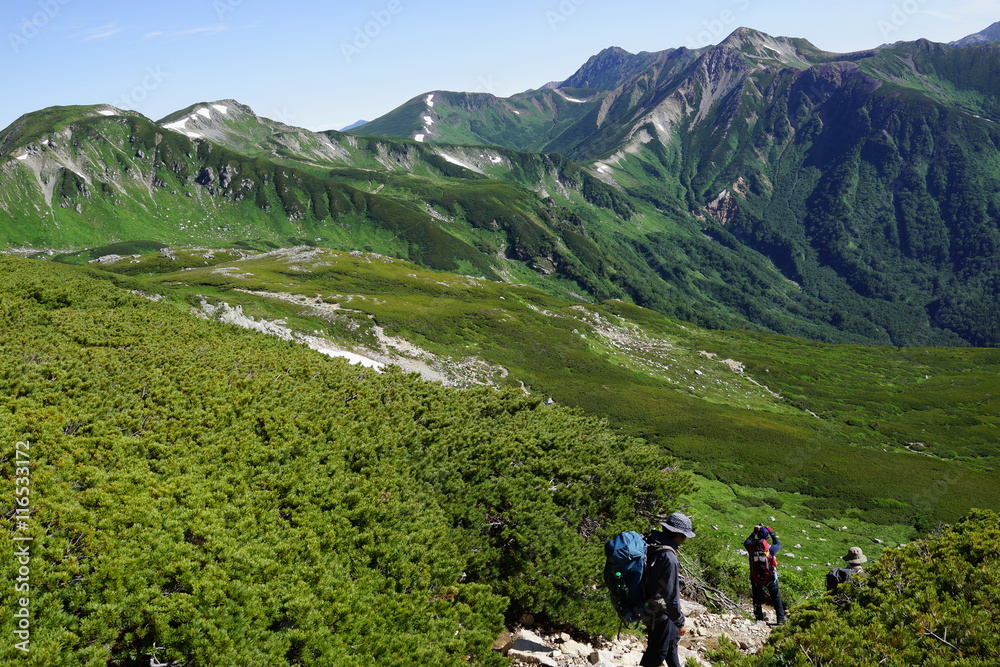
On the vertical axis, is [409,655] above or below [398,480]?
below

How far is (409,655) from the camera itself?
9703 millimetres

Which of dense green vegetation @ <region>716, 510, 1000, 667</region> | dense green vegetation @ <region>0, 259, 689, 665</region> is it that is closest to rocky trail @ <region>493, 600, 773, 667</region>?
dense green vegetation @ <region>0, 259, 689, 665</region>

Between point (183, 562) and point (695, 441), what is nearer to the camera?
point (183, 562)

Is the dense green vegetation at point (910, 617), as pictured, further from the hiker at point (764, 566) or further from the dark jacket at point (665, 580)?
the hiker at point (764, 566)

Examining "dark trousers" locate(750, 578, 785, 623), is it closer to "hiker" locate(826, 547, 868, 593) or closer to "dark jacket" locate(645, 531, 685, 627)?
"hiker" locate(826, 547, 868, 593)


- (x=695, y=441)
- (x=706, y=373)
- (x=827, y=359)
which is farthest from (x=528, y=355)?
(x=827, y=359)

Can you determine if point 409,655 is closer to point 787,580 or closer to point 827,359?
A: point 787,580

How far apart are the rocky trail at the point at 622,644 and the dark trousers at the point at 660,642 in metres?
0.86

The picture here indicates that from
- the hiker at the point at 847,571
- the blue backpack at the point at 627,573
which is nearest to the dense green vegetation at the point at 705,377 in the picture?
the hiker at the point at 847,571

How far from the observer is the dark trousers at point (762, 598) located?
14.8 metres

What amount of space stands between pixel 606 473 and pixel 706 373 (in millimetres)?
77385
